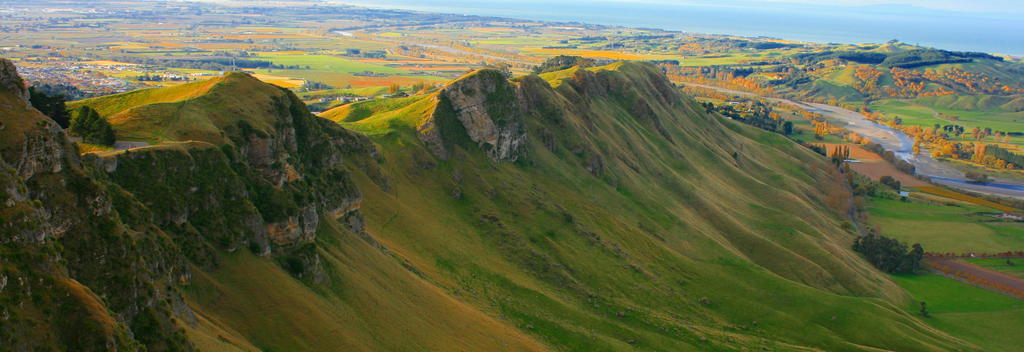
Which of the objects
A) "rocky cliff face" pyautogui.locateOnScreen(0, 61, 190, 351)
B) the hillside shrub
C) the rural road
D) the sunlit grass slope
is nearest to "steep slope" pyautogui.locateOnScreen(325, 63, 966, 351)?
the hillside shrub

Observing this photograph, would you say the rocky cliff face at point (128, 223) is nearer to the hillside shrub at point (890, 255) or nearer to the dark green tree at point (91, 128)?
the dark green tree at point (91, 128)

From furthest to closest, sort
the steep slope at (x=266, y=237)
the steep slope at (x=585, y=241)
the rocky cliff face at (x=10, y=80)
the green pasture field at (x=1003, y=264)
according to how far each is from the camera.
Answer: the green pasture field at (x=1003, y=264) → the steep slope at (x=585, y=241) → the steep slope at (x=266, y=237) → the rocky cliff face at (x=10, y=80)

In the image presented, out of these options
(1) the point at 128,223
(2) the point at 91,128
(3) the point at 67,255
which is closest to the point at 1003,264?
(1) the point at 128,223

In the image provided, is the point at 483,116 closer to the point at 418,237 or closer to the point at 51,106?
the point at 418,237

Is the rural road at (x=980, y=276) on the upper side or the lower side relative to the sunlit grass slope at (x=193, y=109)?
lower

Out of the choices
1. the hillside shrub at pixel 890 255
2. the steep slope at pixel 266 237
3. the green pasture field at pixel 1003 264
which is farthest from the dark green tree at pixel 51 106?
the green pasture field at pixel 1003 264

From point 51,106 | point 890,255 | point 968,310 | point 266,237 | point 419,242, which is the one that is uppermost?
point 51,106
